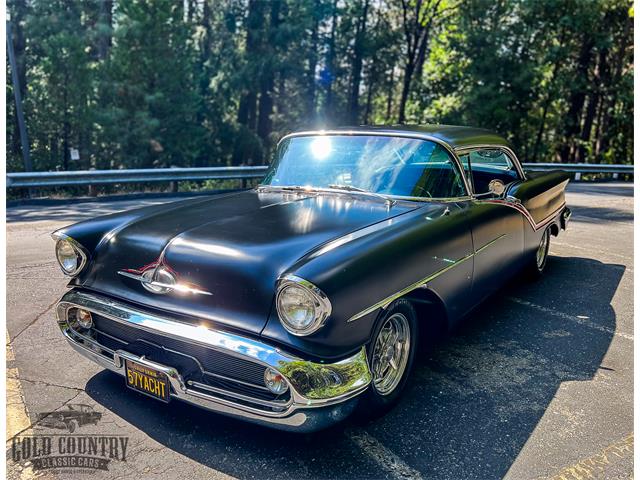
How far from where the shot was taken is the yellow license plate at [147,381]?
2703mm

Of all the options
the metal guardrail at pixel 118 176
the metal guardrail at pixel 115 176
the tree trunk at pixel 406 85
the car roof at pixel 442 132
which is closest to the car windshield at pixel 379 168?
the car roof at pixel 442 132

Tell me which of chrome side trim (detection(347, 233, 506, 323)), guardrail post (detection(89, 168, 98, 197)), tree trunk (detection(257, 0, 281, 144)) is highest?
tree trunk (detection(257, 0, 281, 144))

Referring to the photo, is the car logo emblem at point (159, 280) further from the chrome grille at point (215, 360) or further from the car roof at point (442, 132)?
the car roof at point (442, 132)

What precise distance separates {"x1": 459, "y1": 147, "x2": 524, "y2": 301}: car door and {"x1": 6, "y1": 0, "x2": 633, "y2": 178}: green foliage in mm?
16476

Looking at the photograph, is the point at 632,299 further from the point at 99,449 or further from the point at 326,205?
the point at 99,449

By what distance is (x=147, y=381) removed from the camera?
277 centimetres

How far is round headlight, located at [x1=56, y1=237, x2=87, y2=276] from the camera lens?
10.6ft

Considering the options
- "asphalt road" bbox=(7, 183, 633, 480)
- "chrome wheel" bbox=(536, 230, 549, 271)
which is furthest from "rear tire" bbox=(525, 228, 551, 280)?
"asphalt road" bbox=(7, 183, 633, 480)

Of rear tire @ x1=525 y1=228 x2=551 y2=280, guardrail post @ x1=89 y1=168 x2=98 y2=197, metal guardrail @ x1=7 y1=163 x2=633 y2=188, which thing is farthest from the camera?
guardrail post @ x1=89 y1=168 x2=98 y2=197

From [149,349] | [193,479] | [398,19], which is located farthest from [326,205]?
[398,19]

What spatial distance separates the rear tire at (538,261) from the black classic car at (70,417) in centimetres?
407

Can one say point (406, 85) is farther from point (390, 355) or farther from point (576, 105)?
point (390, 355)

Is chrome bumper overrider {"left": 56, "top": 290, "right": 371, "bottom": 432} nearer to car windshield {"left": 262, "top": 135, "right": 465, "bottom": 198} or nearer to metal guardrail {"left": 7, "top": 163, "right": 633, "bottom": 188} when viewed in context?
car windshield {"left": 262, "top": 135, "right": 465, "bottom": 198}

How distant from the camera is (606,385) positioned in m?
3.46
